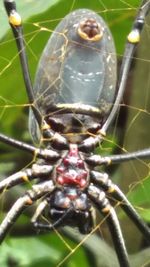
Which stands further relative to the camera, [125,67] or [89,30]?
[125,67]

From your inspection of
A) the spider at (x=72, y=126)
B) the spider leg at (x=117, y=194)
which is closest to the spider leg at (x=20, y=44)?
the spider at (x=72, y=126)

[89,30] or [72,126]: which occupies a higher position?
[89,30]

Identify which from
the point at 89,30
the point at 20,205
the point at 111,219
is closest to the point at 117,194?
the point at 111,219

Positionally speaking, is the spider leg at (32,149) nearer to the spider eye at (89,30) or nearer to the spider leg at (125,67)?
the spider leg at (125,67)

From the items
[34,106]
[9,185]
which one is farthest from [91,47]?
[9,185]

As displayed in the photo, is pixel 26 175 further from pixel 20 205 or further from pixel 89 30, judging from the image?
pixel 89 30

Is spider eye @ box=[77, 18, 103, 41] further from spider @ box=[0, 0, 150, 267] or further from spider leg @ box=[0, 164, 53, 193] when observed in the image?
spider leg @ box=[0, 164, 53, 193]

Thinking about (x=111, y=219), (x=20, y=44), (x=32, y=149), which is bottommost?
(x=111, y=219)
